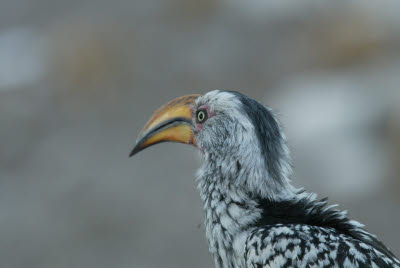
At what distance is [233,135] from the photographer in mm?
3943

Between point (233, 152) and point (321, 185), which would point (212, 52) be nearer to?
point (321, 185)

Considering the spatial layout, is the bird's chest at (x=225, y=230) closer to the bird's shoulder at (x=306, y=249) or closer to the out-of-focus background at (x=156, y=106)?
the bird's shoulder at (x=306, y=249)

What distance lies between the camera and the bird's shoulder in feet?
11.0

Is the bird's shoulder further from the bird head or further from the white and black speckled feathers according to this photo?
the bird head

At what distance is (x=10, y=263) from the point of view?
28.1 feet

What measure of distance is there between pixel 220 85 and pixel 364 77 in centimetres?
297

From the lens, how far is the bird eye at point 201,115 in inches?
166

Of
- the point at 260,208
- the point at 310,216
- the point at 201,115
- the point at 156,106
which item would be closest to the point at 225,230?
the point at 260,208

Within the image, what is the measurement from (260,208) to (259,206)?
0.06ft

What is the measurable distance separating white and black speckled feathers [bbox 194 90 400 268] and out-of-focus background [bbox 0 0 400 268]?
3.13 m

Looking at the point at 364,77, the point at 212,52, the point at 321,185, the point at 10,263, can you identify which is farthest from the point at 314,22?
the point at 10,263

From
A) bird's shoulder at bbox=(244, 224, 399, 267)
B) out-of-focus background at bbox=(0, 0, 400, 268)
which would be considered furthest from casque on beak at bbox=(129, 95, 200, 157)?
out-of-focus background at bbox=(0, 0, 400, 268)

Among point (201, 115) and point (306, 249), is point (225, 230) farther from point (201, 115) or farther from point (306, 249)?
point (201, 115)

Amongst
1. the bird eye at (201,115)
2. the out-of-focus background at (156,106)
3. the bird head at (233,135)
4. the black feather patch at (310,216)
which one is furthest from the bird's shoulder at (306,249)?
the out-of-focus background at (156,106)
